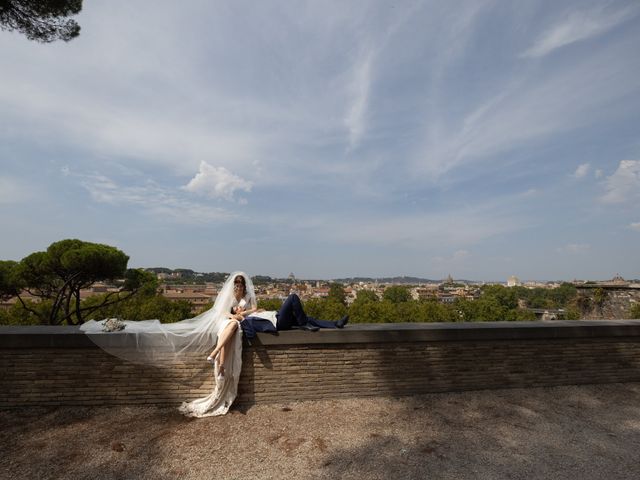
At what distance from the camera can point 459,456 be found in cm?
354

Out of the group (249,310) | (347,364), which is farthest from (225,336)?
(347,364)

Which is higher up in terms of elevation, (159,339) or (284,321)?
(284,321)

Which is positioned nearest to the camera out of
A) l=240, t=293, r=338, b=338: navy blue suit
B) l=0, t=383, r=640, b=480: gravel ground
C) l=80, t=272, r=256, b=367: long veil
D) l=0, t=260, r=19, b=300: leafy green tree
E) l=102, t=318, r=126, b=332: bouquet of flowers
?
l=0, t=383, r=640, b=480: gravel ground

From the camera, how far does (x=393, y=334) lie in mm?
4926

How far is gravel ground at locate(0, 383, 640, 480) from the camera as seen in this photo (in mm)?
3291

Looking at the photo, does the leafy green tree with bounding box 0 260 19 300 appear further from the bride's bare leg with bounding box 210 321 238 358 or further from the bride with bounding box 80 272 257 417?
the bride's bare leg with bounding box 210 321 238 358

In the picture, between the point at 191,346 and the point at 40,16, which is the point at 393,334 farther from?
the point at 40,16

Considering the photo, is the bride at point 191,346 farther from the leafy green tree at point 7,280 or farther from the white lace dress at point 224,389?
the leafy green tree at point 7,280

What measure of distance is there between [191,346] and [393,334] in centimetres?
257

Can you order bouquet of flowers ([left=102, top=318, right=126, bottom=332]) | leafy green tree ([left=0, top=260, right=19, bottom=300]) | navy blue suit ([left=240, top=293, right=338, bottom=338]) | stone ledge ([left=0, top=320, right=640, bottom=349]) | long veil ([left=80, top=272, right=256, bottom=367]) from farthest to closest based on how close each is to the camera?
1. leafy green tree ([left=0, top=260, right=19, bottom=300])
2. navy blue suit ([left=240, top=293, right=338, bottom=338])
3. bouquet of flowers ([left=102, top=318, right=126, bottom=332])
4. long veil ([left=80, top=272, right=256, bottom=367])
5. stone ledge ([left=0, top=320, right=640, bottom=349])

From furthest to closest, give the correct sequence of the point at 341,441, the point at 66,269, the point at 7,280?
the point at 66,269, the point at 7,280, the point at 341,441

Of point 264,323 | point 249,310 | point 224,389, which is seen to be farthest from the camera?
point 249,310

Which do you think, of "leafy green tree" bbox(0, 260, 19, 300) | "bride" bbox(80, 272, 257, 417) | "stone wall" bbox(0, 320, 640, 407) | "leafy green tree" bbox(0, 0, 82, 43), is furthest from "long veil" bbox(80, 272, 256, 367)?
A: "leafy green tree" bbox(0, 260, 19, 300)

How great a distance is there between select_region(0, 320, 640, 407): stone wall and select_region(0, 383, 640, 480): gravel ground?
0.60ft
